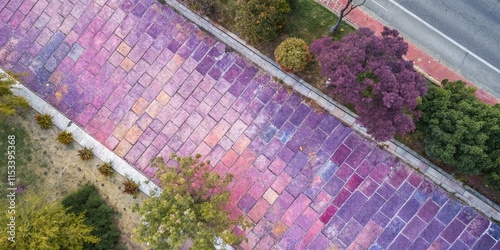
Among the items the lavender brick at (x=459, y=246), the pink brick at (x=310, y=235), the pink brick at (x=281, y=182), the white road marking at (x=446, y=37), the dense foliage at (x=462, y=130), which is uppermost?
the white road marking at (x=446, y=37)

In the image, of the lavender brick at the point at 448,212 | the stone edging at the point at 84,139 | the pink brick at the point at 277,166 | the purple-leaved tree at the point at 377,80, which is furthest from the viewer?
the stone edging at the point at 84,139

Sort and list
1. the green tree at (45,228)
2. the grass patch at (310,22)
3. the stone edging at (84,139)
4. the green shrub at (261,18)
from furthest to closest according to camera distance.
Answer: the grass patch at (310,22), the stone edging at (84,139), the green shrub at (261,18), the green tree at (45,228)

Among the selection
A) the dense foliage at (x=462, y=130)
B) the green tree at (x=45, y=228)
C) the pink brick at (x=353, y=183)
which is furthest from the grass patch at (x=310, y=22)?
the green tree at (x=45, y=228)

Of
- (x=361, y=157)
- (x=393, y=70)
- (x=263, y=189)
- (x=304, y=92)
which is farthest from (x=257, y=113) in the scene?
(x=393, y=70)

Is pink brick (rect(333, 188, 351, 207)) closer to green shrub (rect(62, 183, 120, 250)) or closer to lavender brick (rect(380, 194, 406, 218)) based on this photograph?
lavender brick (rect(380, 194, 406, 218))

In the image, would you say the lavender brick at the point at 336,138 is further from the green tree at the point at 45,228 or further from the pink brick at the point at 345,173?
the green tree at the point at 45,228

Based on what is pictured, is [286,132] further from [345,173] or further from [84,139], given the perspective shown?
[84,139]

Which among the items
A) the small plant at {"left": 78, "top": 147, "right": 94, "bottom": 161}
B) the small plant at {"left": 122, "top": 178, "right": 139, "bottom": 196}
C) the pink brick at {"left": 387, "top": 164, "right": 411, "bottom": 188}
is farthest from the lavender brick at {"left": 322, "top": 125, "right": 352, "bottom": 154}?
the small plant at {"left": 78, "top": 147, "right": 94, "bottom": 161}
